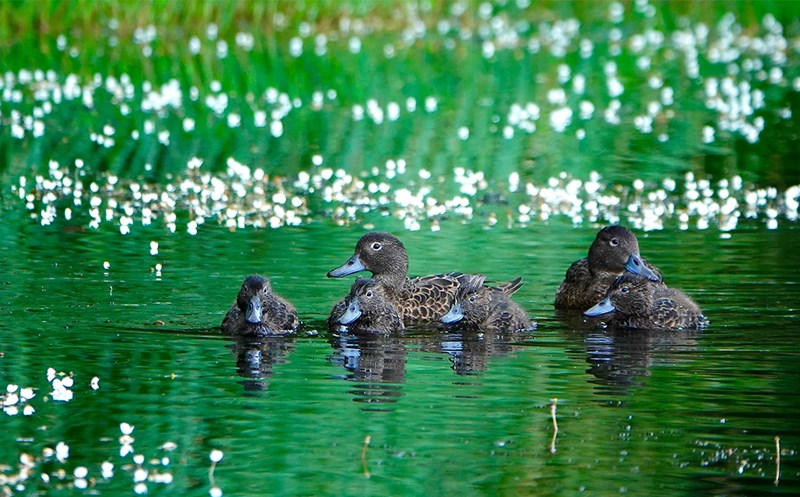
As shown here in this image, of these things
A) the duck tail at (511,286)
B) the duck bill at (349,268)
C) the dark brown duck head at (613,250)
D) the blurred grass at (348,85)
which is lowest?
the duck tail at (511,286)

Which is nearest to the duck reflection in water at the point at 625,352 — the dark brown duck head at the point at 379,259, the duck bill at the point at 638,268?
the duck bill at the point at 638,268

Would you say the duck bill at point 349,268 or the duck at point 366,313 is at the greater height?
the duck bill at point 349,268

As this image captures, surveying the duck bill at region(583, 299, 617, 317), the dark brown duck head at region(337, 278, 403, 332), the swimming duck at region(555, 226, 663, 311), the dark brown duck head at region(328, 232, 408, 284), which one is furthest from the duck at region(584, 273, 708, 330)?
the dark brown duck head at region(328, 232, 408, 284)

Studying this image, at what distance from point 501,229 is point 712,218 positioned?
255 cm

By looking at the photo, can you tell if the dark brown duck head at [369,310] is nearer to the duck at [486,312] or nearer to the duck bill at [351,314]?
the duck bill at [351,314]

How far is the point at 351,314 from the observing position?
500 inches

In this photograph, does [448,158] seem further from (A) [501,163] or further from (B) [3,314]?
(B) [3,314]

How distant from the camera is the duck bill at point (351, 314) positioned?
41.6 feet

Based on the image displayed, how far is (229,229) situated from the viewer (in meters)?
17.4

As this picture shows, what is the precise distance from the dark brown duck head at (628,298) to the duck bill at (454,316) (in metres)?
1.07

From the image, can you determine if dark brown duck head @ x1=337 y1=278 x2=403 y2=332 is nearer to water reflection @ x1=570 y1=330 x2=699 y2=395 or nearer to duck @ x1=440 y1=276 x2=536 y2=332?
duck @ x1=440 y1=276 x2=536 y2=332

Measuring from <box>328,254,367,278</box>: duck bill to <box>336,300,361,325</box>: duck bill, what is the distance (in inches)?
54.8

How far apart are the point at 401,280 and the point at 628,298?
207cm

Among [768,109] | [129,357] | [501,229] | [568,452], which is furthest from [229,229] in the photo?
[768,109]
